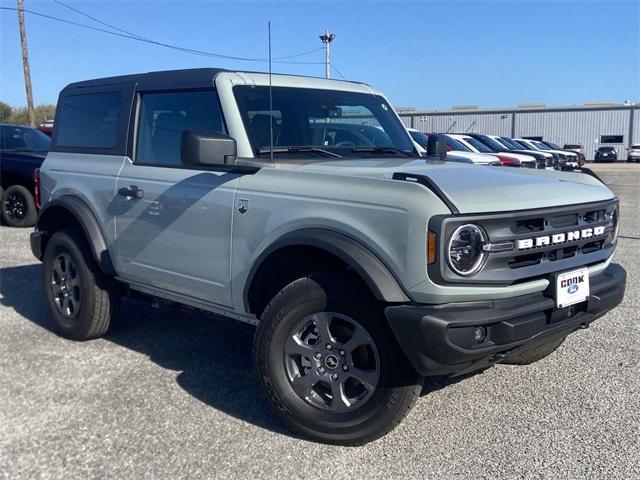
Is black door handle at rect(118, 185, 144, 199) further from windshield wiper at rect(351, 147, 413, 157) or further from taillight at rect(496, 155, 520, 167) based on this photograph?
taillight at rect(496, 155, 520, 167)

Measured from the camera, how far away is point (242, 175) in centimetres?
387

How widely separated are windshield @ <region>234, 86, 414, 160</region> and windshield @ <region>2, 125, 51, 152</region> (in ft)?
26.9

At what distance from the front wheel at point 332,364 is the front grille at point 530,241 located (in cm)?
52

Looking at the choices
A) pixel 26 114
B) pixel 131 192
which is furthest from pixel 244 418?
pixel 26 114

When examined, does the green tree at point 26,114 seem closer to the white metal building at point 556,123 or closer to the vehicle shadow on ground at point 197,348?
the white metal building at point 556,123

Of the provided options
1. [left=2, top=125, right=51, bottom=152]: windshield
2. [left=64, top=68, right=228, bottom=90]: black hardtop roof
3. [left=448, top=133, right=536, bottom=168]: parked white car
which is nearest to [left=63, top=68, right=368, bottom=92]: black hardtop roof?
[left=64, top=68, right=228, bottom=90]: black hardtop roof

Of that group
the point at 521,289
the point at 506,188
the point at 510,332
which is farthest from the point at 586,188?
the point at 510,332

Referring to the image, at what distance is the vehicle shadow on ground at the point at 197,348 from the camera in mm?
4020

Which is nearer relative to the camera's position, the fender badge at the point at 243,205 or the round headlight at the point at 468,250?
the round headlight at the point at 468,250

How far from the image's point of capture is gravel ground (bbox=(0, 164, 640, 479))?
10.6 feet

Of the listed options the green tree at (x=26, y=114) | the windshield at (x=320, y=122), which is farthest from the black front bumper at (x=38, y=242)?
the green tree at (x=26, y=114)

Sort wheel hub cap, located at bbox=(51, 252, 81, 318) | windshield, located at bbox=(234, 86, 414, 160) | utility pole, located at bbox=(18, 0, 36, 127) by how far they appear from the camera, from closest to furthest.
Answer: windshield, located at bbox=(234, 86, 414, 160) < wheel hub cap, located at bbox=(51, 252, 81, 318) < utility pole, located at bbox=(18, 0, 36, 127)

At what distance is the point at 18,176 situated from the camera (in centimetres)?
1095

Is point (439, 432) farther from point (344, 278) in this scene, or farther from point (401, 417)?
point (344, 278)
